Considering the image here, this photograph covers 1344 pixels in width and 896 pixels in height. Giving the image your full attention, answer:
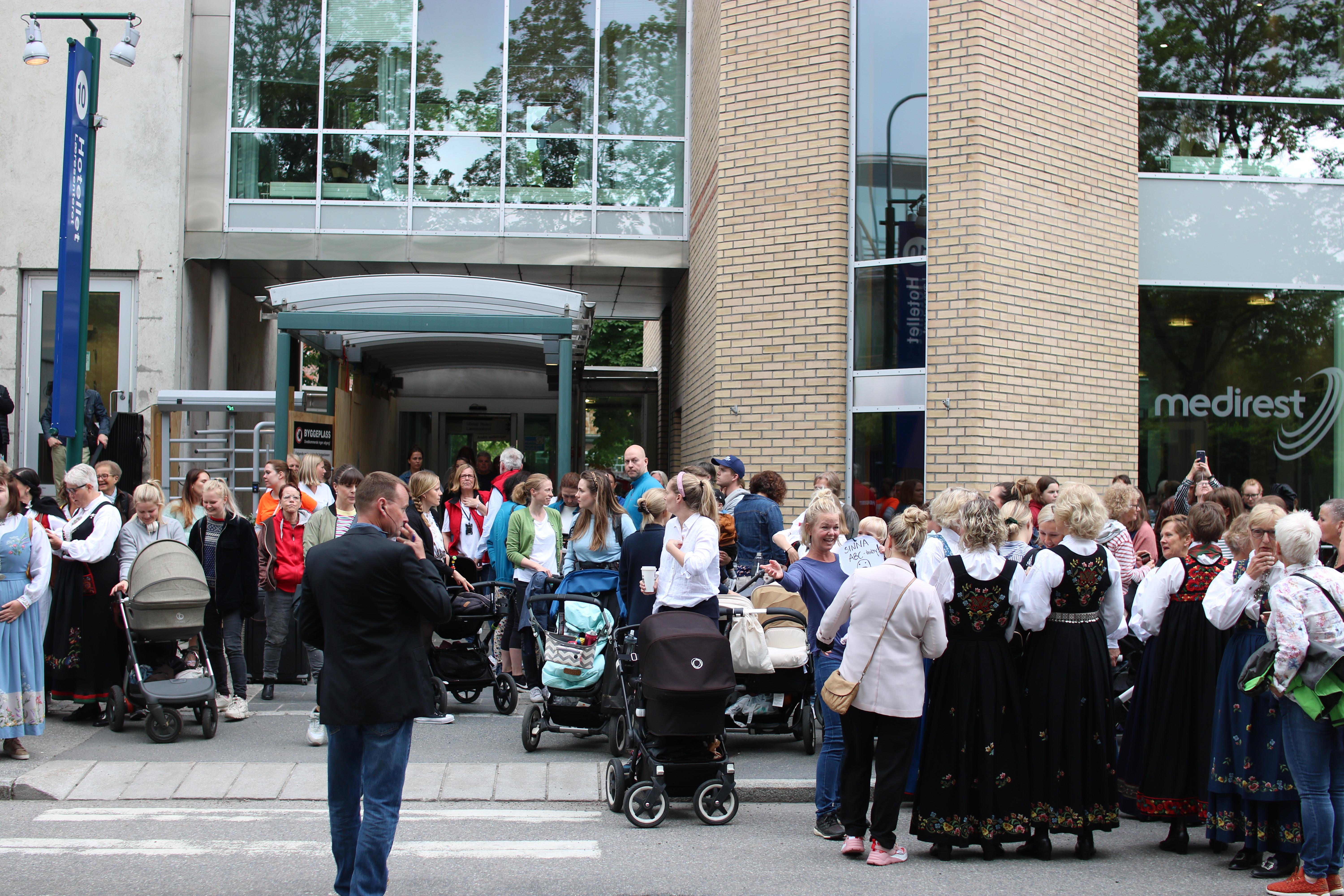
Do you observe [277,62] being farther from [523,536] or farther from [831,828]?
[831,828]

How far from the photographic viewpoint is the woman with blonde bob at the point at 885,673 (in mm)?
5535

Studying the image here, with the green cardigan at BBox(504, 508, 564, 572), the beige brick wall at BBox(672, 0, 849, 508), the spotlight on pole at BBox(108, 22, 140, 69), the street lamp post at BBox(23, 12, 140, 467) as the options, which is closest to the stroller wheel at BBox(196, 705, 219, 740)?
the green cardigan at BBox(504, 508, 564, 572)

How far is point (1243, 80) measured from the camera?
508 inches

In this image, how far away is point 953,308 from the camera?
440 inches

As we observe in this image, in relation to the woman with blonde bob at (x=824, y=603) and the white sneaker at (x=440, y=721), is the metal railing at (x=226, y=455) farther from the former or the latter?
the woman with blonde bob at (x=824, y=603)

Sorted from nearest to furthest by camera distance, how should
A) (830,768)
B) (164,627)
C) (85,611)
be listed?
1. (830,768)
2. (164,627)
3. (85,611)

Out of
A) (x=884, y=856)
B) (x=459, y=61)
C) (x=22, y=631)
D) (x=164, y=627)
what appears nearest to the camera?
(x=884, y=856)

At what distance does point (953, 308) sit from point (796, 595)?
4.53 m

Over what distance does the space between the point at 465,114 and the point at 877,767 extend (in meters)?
12.1

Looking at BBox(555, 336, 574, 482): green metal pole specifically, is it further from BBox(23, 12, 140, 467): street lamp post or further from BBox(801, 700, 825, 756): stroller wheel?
BBox(801, 700, 825, 756): stroller wheel

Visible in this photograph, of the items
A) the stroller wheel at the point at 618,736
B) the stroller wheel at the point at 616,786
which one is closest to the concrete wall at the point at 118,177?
the stroller wheel at the point at 618,736

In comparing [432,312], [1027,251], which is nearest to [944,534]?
[1027,251]

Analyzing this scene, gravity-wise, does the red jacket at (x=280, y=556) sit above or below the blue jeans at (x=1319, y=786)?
above

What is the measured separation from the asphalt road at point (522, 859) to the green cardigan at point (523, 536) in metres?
2.83
